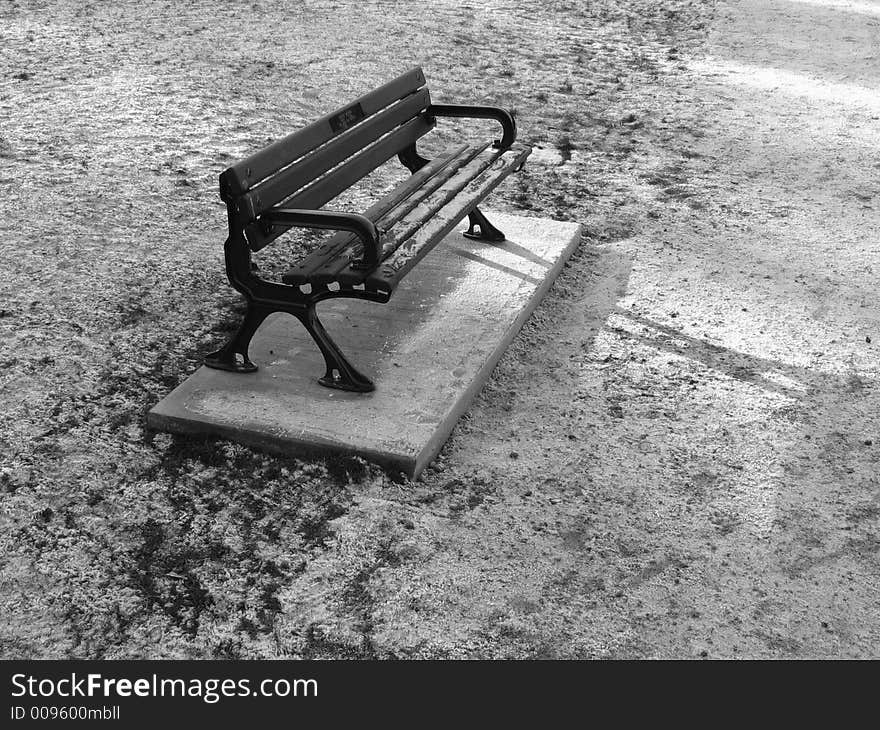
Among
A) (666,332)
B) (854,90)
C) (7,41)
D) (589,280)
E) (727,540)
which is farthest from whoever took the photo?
(7,41)

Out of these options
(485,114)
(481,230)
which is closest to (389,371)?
(481,230)

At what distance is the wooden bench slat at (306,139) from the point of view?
3.71 m

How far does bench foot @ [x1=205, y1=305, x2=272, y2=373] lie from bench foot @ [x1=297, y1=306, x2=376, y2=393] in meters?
0.25

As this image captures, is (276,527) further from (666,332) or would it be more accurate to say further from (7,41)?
(7,41)

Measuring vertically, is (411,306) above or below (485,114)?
below

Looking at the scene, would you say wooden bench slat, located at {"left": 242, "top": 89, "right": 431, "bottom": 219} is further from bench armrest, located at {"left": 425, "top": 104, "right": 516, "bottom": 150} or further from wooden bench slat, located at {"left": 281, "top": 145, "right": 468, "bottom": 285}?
wooden bench slat, located at {"left": 281, "top": 145, "right": 468, "bottom": 285}

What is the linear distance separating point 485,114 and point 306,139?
140 cm

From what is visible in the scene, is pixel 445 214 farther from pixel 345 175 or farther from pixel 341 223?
pixel 341 223

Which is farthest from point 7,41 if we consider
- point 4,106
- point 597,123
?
point 597,123

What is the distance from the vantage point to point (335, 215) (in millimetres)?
3727

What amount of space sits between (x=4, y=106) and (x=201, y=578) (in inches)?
220

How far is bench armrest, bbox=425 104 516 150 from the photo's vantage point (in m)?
5.23

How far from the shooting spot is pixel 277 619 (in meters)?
3.06

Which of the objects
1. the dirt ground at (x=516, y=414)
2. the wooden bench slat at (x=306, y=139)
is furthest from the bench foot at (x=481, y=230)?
the wooden bench slat at (x=306, y=139)
